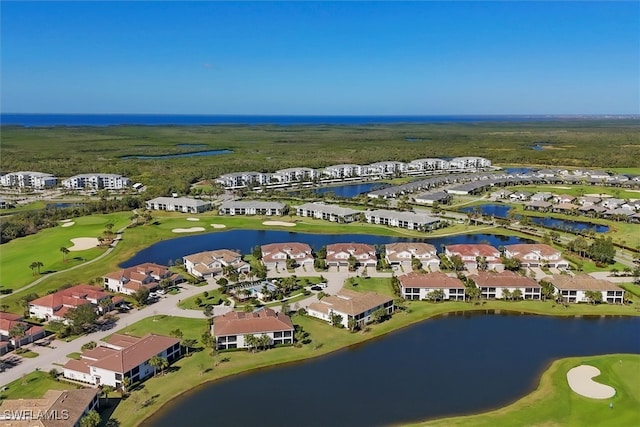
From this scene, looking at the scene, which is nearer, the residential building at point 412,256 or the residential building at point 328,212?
the residential building at point 412,256

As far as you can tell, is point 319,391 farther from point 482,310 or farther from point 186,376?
point 482,310

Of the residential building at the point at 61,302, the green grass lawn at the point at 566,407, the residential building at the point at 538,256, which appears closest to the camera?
the green grass lawn at the point at 566,407

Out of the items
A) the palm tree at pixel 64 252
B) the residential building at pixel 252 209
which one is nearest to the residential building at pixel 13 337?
the palm tree at pixel 64 252

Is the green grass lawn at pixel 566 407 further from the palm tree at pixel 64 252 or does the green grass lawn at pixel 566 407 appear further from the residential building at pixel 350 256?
the palm tree at pixel 64 252

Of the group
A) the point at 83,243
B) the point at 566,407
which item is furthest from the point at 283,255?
the point at 566,407

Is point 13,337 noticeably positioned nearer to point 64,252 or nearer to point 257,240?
point 64,252

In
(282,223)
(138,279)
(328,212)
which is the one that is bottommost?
(282,223)
